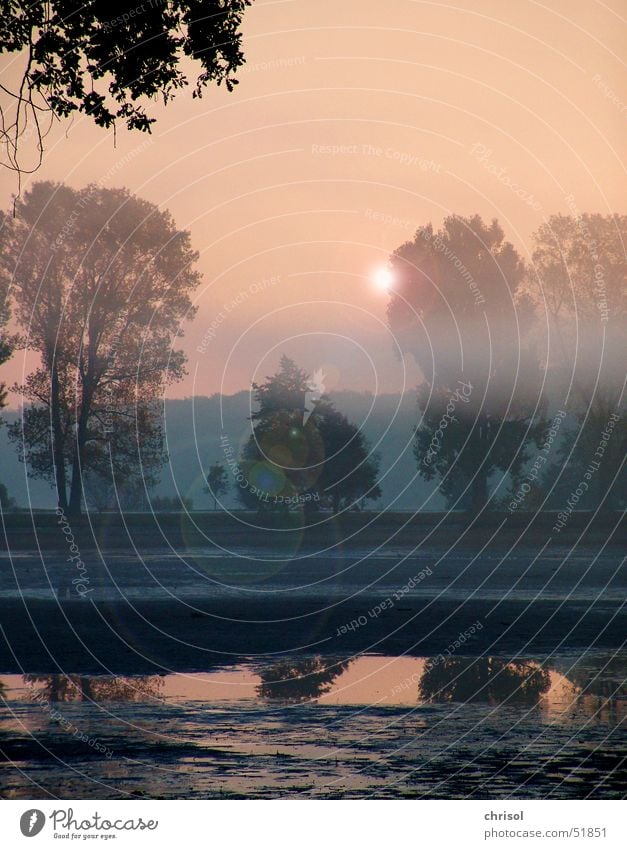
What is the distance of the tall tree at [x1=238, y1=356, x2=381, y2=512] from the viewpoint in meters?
80.0

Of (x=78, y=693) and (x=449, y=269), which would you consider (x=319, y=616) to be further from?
(x=449, y=269)

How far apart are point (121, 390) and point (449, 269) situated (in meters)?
20.7

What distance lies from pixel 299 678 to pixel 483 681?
2326 millimetres

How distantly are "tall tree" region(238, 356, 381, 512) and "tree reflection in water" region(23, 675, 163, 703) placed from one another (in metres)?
59.7

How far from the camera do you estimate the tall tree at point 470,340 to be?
6400 centimetres

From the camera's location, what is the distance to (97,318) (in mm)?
60844

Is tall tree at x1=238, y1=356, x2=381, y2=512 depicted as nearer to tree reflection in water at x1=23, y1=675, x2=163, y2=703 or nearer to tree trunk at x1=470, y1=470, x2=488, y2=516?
tree trunk at x1=470, y1=470, x2=488, y2=516

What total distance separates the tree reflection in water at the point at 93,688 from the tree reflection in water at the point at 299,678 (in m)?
1.35
